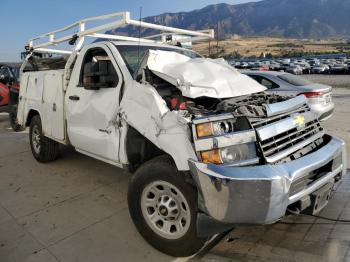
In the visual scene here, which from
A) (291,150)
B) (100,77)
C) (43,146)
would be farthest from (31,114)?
(291,150)

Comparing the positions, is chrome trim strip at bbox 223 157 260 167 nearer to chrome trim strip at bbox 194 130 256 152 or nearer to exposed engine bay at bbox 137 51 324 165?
exposed engine bay at bbox 137 51 324 165

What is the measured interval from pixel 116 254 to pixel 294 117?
2138 mm

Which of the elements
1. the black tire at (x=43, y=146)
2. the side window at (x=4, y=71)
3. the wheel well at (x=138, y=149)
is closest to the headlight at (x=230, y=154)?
A: the wheel well at (x=138, y=149)

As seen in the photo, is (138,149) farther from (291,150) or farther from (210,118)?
(291,150)

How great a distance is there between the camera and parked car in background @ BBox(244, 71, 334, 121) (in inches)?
310

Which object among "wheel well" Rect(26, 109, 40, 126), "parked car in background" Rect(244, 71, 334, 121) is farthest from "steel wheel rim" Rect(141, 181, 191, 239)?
"parked car in background" Rect(244, 71, 334, 121)

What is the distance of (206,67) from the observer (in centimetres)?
379

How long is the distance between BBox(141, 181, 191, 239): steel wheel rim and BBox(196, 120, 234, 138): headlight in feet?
1.83

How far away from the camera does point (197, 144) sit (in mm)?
2795

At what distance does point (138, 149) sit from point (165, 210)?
0.83 m

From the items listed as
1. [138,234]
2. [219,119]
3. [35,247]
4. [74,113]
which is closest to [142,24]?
[74,113]

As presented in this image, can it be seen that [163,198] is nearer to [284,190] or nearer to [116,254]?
[116,254]

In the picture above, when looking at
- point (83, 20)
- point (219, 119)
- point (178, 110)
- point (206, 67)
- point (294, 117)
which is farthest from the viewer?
point (83, 20)

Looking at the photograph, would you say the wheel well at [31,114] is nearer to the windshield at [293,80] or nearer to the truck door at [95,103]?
the truck door at [95,103]
